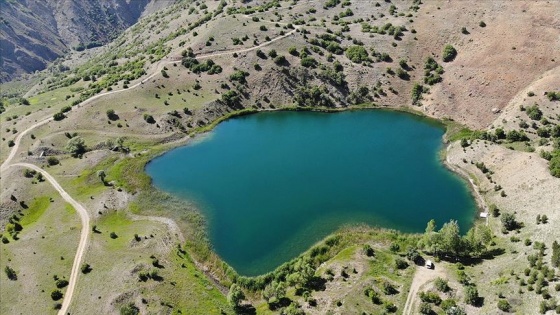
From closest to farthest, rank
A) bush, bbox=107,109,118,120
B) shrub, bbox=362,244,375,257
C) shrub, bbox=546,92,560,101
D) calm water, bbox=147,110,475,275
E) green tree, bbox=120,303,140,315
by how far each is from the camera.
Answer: green tree, bbox=120,303,140,315, shrub, bbox=362,244,375,257, calm water, bbox=147,110,475,275, shrub, bbox=546,92,560,101, bush, bbox=107,109,118,120

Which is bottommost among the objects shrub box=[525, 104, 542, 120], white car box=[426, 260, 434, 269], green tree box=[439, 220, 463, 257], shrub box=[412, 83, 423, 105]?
white car box=[426, 260, 434, 269]

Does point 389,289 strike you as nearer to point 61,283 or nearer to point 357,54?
point 61,283

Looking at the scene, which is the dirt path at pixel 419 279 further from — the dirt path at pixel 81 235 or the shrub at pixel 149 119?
the shrub at pixel 149 119

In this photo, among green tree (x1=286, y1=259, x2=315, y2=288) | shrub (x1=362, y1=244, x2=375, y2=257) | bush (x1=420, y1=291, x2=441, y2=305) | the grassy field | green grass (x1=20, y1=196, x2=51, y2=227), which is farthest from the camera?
green grass (x1=20, y1=196, x2=51, y2=227)

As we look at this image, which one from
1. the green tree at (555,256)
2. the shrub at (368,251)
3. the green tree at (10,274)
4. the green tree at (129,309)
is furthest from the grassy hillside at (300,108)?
the green tree at (555,256)

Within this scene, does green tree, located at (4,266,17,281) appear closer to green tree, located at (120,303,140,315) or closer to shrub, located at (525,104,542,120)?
green tree, located at (120,303,140,315)

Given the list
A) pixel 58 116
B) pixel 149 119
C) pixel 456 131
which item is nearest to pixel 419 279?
pixel 456 131

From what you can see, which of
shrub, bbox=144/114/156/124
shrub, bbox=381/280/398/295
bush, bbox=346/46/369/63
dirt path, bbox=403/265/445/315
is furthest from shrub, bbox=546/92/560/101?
shrub, bbox=144/114/156/124
